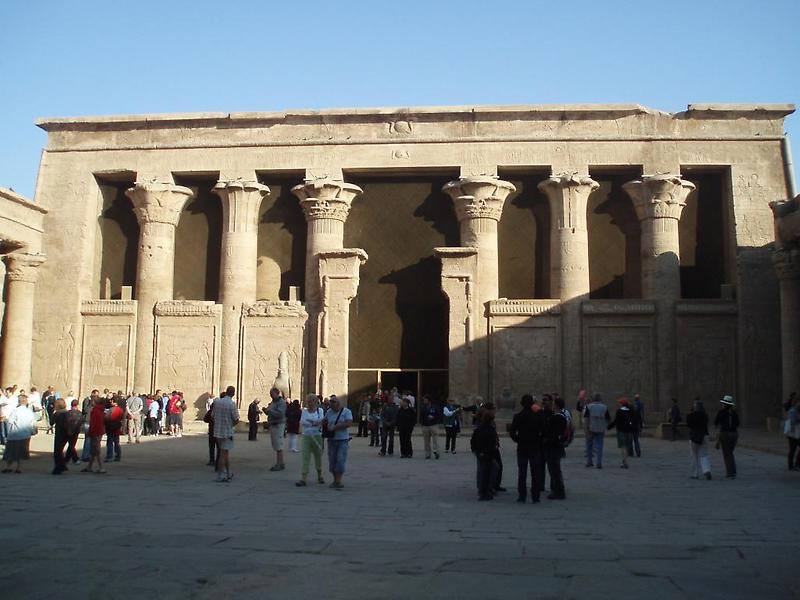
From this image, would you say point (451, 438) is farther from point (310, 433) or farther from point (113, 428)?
point (113, 428)

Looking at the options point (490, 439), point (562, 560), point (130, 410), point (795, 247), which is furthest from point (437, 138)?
point (562, 560)

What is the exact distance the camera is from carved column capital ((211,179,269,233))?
29.1 meters

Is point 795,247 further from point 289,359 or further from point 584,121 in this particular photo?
point 289,359

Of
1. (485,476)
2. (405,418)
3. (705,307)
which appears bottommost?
(485,476)

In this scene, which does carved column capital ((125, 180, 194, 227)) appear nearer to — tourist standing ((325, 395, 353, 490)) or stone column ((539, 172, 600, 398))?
stone column ((539, 172, 600, 398))

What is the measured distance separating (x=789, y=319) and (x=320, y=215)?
51.2ft

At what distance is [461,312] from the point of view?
27.8 m

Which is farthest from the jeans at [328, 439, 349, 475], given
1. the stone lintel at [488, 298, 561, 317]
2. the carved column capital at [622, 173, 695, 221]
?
the carved column capital at [622, 173, 695, 221]

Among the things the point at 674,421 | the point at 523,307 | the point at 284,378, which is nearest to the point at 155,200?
the point at 284,378

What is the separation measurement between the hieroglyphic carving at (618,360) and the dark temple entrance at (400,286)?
5.05 meters

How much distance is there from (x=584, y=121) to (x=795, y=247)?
8.34 metres

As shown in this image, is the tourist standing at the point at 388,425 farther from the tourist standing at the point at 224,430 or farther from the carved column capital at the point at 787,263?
the carved column capital at the point at 787,263

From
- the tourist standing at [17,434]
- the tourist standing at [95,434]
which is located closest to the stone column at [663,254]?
the tourist standing at [95,434]

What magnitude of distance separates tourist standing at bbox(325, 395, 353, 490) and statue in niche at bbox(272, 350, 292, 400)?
47.4ft
